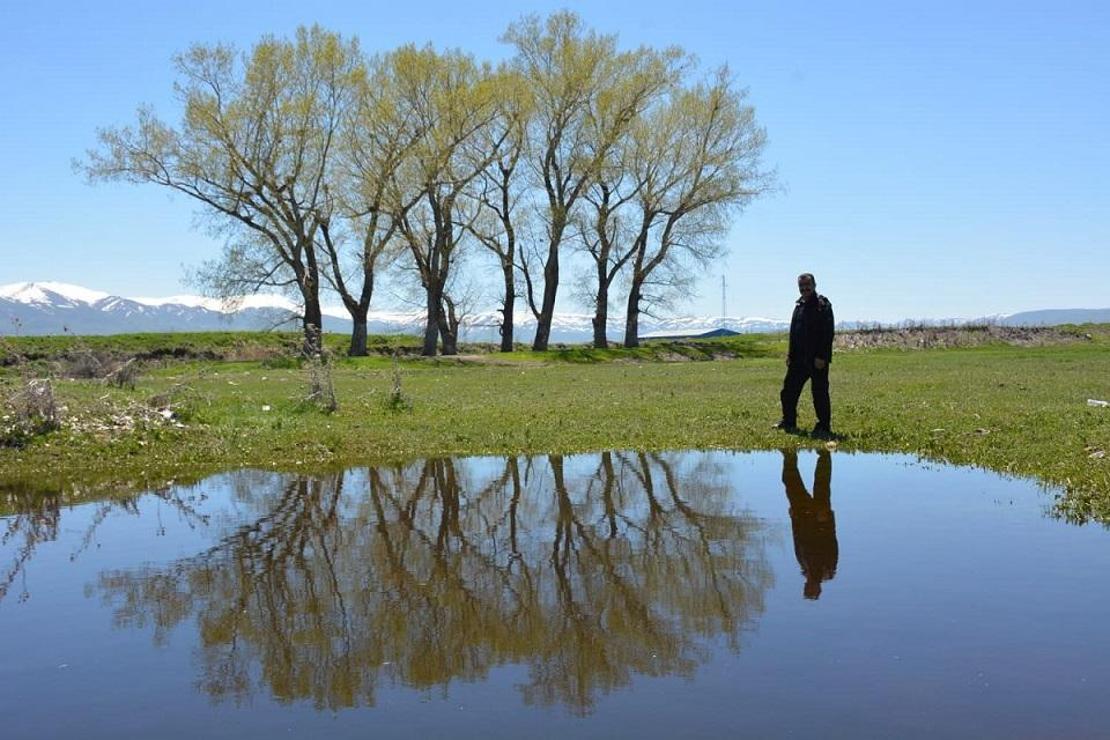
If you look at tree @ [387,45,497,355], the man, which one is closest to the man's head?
the man

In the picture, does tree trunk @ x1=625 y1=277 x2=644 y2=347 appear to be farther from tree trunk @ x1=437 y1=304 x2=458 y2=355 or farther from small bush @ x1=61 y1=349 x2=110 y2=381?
small bush @ x1=61 y1=349 x2=110 y2=381

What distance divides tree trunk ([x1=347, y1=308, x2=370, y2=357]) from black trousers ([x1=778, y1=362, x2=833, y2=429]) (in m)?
41.1

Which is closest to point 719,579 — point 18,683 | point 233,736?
point 233,736

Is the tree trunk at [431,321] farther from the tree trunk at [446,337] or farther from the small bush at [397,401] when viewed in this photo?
the small bush at [397,401]

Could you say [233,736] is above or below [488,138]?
below

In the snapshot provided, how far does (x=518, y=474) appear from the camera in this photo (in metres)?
13.3

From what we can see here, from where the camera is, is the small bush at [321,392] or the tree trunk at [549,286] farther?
the tree trunk at [549,286]

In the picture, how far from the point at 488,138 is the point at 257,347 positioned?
50.8 feet

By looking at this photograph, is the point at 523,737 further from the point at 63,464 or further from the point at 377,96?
the point at 377,96

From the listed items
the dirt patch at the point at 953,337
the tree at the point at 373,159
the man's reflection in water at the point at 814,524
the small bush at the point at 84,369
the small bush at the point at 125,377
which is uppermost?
the tree at the point at 373,159

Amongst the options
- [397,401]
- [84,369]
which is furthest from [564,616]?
[84,369]

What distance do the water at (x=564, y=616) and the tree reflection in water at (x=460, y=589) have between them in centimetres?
3

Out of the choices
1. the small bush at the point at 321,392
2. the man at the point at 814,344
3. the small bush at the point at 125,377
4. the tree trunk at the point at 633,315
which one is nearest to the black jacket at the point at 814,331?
the man at the point at 814,344

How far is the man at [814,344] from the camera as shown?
1580 cm
